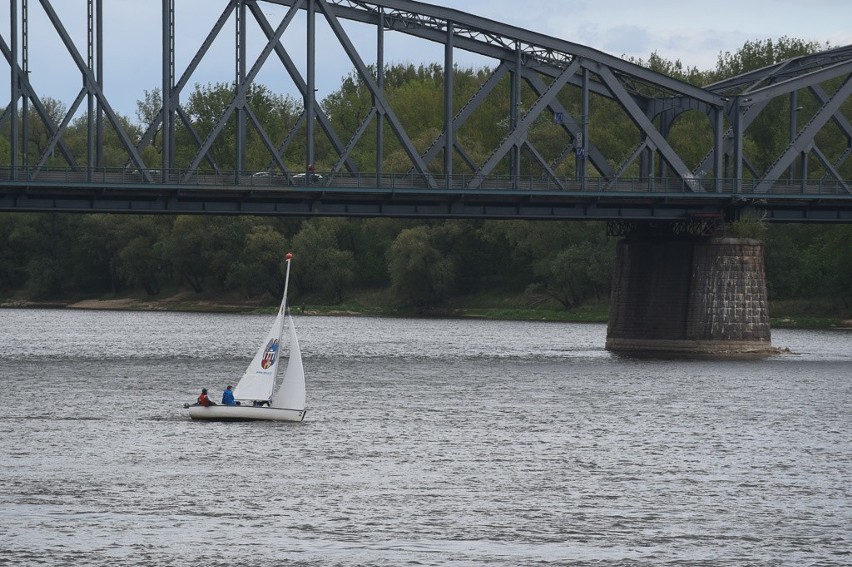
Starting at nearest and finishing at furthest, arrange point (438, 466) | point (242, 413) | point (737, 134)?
point (438, 466)
point (242, 413)
point (737, 134)

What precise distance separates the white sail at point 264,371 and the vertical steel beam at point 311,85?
3663 centimetres

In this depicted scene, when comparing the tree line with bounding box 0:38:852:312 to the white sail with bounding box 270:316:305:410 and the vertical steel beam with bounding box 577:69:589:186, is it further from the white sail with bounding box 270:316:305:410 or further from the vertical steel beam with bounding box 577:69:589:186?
the white sail with bounding box 270:316:305:410

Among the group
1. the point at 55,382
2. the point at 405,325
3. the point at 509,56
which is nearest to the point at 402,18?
the point at 509,56

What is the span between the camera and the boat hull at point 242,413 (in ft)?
220

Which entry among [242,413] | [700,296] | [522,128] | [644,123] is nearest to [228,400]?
[242,413]

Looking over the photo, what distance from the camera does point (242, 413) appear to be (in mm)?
67188

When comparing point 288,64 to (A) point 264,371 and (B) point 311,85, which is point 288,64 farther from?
(A) point 264,371

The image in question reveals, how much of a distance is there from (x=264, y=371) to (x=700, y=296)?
4570 cm

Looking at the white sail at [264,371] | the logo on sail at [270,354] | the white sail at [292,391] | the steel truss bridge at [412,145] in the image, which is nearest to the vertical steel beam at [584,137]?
the steel truss bridge at [412,145]

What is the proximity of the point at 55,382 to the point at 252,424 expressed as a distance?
72.1 feet

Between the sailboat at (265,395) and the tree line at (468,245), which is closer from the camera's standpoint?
the sailboat at (265,395)

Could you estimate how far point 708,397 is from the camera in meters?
81.8

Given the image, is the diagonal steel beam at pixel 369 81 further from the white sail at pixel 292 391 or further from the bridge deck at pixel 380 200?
the white sail at pixel 292 391

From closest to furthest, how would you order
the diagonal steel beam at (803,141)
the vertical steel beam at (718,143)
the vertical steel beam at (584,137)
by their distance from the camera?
the vertical steel beam at (584,137), the diagonal steel beam at (803,141), the vertical steel beam at (718,143)
